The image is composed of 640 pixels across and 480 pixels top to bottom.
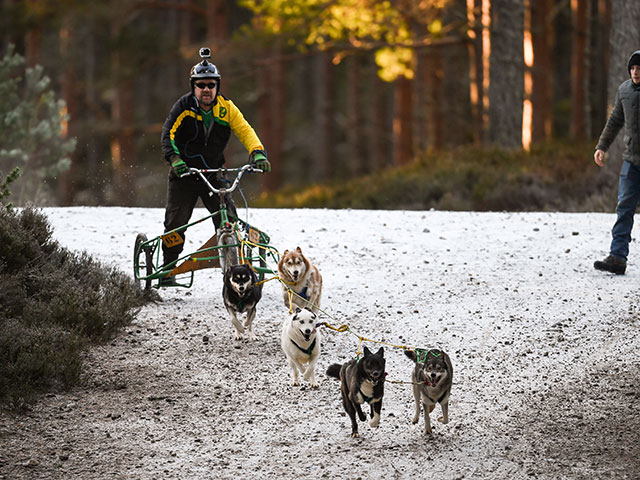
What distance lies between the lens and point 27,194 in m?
18.2

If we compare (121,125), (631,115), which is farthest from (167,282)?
(121,125)

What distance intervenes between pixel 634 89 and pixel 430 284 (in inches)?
128

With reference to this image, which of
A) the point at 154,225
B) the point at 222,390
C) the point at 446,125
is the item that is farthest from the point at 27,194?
the point at 446,125

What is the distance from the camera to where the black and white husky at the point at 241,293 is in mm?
8055

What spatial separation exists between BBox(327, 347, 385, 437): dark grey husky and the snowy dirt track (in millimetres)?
222

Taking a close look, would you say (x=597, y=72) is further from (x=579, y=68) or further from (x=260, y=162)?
(x=260, y=162)

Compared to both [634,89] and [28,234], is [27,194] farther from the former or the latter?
[634,89]

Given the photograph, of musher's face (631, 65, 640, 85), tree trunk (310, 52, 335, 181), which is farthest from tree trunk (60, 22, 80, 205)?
musher's face (631, 65, 640, 85)

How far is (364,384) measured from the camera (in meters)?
6.06

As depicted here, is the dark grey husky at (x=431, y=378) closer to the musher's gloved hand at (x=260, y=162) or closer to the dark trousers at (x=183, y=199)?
the musher's gloved hand at (x=260, y=162)

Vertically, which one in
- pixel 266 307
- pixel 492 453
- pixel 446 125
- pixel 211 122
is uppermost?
pixel 446 125

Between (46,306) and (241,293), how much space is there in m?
2.00

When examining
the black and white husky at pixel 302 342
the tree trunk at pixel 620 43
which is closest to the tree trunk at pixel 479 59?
the tree trunk at pixel 620 43

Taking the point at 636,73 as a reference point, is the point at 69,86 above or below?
above
